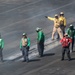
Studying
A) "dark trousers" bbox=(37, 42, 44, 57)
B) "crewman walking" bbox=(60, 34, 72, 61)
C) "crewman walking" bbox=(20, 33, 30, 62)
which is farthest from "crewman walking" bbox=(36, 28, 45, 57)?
"crewman walking" bbox=(60, 34, 72, 61)

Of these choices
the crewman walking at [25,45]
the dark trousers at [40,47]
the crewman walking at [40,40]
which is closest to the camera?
the crewman walking at [25,45]

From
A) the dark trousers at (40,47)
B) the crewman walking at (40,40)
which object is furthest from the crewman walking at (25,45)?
the dark trousers at (40,47)

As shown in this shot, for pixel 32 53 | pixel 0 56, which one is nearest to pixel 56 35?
pixel 32 53

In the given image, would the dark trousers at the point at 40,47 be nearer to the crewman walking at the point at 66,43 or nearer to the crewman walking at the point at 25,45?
the crewman walking at the point at 25,45

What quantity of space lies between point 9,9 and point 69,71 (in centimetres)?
A: 1808

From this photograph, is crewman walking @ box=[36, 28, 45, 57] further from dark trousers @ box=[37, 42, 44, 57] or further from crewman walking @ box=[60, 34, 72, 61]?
crewman walking @ box=[60, 34, 72, 61]

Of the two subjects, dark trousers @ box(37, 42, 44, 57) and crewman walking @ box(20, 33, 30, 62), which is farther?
dark trousers @ box(37, 42, 44, 57)

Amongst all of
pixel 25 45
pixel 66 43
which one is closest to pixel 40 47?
pixel 25 45

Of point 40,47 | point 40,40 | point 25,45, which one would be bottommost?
point 40,47

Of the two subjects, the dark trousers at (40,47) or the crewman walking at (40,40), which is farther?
the dark trousers at (40,47)

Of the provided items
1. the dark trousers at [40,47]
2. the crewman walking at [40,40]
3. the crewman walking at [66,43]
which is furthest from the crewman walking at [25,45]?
the crewman walking at [66,43]

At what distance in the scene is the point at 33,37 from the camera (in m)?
30.4

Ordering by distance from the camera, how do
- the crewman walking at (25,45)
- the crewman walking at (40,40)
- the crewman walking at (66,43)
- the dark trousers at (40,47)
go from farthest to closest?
1. the dark trousers at (40,47)
2. the crewman walking at (40,40)
3. the crewman walking at (25,45)
4. the crewman walking at (66,43)

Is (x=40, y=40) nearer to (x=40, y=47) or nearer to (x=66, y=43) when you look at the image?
(x=40, y=47)
